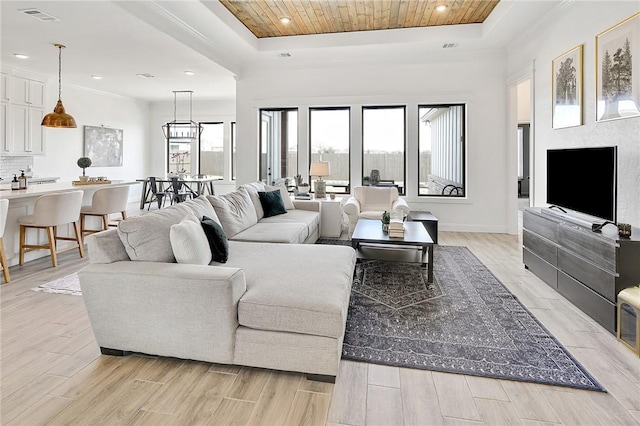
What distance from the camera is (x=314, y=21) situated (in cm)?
543

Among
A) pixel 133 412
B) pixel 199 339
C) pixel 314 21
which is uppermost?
pixel 314 21

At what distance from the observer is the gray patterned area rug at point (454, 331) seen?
215 centimetres

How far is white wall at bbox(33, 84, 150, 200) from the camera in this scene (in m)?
7.57

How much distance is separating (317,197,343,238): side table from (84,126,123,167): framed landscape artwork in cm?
601

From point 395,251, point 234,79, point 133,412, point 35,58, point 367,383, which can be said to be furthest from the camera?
point 234,79

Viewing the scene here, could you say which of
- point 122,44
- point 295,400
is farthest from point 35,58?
point 295,400

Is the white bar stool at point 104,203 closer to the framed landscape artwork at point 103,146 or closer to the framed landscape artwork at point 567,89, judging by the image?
the framed landscape artwork at point 103,146

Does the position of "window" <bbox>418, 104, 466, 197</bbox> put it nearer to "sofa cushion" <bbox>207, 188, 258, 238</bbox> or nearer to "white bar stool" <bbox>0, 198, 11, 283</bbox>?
"sofa cushion" <bbox>207, 188, 258, 238</bbox>

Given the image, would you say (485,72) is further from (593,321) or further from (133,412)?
(133,412)

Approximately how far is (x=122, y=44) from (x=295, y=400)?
539 centimetres

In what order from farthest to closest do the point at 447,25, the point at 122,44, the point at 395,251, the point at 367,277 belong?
the point at 447,25
the point at 122,44
the point at 395,251
the point at 367,277

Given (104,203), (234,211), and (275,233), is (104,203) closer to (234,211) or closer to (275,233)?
(234,211)

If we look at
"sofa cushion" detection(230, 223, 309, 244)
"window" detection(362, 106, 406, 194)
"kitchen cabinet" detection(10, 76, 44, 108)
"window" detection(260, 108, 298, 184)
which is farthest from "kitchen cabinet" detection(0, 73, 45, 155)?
"window" detection(362, 106, 406, 194)

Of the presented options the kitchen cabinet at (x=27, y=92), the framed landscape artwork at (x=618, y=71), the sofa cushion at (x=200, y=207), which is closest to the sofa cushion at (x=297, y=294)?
the sofa cushion at (x=200, y=207)
